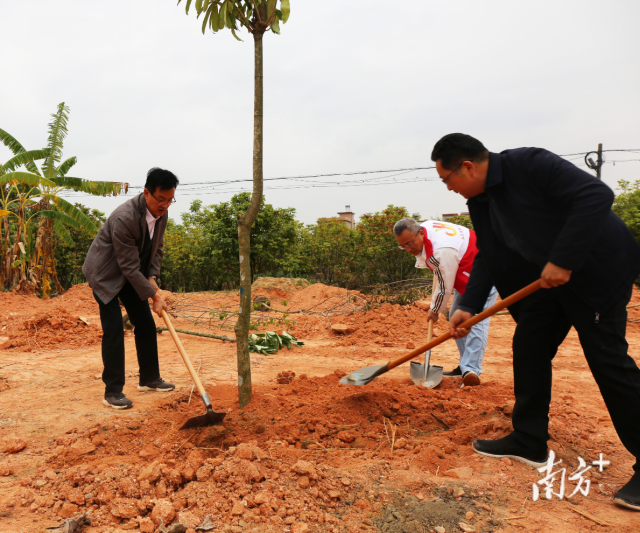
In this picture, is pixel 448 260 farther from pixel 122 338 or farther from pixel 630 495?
pixel 122 338

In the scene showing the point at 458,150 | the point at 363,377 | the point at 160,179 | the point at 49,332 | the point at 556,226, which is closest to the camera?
the point at 556,226

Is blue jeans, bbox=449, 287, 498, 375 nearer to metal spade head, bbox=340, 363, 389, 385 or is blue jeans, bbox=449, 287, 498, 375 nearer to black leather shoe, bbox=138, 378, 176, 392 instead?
metal spade head, bbox=340, 363, 389, 385

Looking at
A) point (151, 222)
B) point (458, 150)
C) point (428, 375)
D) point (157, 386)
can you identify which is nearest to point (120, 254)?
point (151, 222)

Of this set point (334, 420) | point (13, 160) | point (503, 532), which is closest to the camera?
point (503, 532)

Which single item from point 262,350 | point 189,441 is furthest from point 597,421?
point 262,350

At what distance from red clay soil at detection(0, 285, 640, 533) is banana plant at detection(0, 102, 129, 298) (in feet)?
25.2

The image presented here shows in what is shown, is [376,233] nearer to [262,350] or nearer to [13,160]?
[262,350]

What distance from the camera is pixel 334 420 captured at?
10.3ft

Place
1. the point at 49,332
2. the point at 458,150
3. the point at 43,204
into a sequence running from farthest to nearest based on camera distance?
the point at 43,204
the point at 49,332
the point at 458,150

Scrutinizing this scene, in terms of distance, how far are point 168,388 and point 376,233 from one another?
9.80 meters

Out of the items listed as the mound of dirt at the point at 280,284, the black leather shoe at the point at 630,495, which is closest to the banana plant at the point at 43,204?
the mound of dirt at the point at 280,284

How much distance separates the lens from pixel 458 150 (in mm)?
2389

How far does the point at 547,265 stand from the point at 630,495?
1154 mm

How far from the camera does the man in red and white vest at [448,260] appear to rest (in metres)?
4.11
